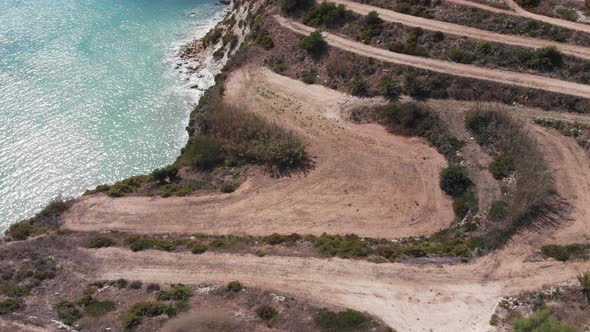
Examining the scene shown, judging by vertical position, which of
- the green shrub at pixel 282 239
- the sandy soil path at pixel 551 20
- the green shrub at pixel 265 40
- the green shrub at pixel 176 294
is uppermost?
the sandy soil path at pixel 551 20

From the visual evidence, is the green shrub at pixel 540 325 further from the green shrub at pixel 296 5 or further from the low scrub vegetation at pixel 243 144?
the green shrub at pixel 296 5

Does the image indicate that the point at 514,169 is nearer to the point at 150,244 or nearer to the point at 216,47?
the point at 150,244

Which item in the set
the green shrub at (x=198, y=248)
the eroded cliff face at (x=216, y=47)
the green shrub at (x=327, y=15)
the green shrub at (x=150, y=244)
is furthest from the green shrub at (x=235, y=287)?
the green shrub at (x=327, y=15)

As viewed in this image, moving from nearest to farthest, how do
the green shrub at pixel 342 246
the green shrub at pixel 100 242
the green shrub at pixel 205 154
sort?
1. the green shrub at pixel 342 246
2. the green shrub at pixel 100 242
3. the green shrub at pixel 205 154

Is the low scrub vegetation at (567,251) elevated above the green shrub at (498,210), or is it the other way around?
the green shrub at (498,210)

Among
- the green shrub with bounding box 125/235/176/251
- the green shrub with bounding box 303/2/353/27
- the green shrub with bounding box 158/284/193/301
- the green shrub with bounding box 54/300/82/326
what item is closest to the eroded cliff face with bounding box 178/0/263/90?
the green shrub with bounding box 303/2/353/27

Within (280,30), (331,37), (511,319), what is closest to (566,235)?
(511,319)
